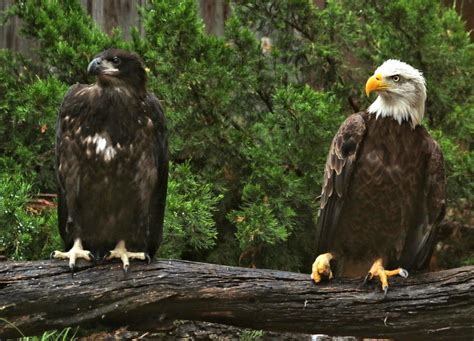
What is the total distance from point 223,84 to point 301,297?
2.11 meters

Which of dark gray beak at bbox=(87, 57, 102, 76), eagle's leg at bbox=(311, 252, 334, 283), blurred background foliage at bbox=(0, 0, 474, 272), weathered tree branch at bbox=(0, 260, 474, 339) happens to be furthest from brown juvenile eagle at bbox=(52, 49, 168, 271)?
eagle's leg at bbox=(311, 252, 334, 283)

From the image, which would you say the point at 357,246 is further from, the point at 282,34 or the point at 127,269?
the point at 282,34

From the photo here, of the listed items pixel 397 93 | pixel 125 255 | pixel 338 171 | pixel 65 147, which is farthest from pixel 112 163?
pixel 397 93

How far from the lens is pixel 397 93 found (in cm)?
445

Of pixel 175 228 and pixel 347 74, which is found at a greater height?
pixel 347 74

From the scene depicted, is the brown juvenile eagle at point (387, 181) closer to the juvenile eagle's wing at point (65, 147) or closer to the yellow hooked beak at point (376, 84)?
the yellow hooked beak at point (376, 84)

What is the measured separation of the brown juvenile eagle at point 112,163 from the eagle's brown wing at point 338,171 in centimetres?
81

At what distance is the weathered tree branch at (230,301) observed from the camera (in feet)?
12.7

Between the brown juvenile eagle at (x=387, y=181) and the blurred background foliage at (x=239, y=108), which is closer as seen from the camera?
the brown juvenile eagle at (x=387, y=181)

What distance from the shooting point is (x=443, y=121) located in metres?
6.28

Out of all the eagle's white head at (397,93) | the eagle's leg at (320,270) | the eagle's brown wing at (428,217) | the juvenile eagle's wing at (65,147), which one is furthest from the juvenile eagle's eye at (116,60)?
the eagle's brown wing at (428,217)

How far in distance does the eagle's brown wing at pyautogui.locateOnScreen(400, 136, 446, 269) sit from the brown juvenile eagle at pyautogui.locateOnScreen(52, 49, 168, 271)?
1259 millimetres

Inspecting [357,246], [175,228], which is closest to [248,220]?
[175,228]

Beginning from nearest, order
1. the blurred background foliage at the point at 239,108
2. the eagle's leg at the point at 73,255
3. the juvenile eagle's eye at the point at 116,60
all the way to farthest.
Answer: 1. the eagle's leg at the point at 73,255
2. the juvenile eagle's eye at the point at 116,60
3. the blurred background foliage at the point at 239,108
